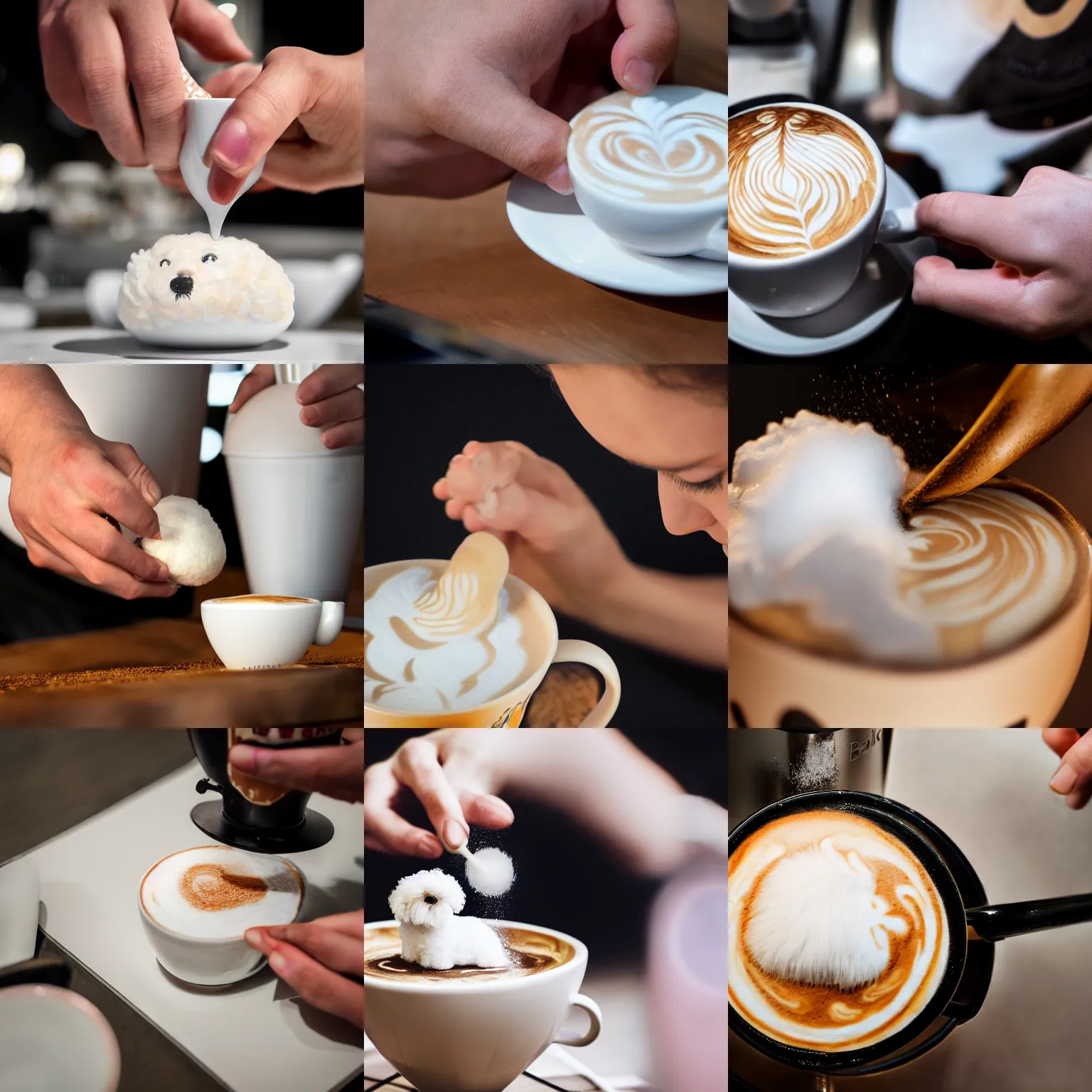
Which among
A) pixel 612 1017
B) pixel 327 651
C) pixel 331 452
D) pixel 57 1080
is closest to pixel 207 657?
pixel 327 651

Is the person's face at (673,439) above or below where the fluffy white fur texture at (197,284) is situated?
below

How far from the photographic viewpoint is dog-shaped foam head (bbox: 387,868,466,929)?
3.76 ft

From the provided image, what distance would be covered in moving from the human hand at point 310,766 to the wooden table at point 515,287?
0.45 metres

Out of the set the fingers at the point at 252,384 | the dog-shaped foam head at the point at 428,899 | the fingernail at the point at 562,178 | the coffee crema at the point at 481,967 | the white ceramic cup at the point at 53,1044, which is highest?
the fingernail at the point at 562,178

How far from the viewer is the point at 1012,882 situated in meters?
1.18

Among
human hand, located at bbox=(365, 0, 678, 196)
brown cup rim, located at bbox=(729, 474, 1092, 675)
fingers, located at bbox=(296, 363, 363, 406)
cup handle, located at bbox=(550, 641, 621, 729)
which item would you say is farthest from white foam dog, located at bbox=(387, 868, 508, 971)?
human hand, located at bbox=(365, 0, 678, 196)

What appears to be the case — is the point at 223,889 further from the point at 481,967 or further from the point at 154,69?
the point at 154,69

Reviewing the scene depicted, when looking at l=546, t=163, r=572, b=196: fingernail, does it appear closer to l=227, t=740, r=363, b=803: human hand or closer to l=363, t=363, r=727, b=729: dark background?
l=363, t=363, r=727, b=729: dark background

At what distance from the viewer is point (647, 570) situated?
3.79 feet

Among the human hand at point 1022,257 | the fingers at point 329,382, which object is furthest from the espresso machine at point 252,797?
the human hand at point 1022,257

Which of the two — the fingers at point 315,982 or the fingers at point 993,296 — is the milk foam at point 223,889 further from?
the fingers at point 993,296

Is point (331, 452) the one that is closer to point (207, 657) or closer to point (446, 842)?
point (207, 657)

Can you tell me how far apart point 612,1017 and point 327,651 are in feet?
1.59

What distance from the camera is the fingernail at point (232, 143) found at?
111cm
